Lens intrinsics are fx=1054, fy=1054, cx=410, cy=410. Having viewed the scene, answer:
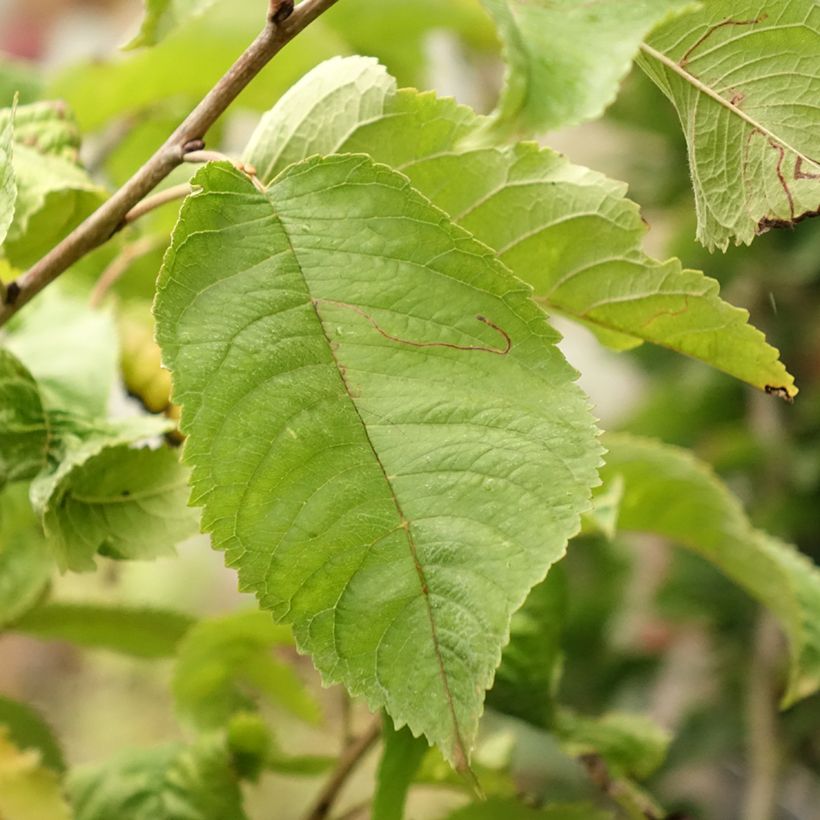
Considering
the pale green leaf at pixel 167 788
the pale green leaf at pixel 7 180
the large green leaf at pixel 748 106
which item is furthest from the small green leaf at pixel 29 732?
the large green leaf at pixel 748 106

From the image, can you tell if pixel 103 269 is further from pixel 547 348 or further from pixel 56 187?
pixel 547 348

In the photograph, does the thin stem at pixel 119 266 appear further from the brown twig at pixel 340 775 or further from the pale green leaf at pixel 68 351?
the brown twig at pixel 340 775

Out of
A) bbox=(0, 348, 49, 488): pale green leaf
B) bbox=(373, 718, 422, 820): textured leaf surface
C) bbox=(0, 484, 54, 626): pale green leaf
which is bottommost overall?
bbox=(373, 718, 422, 820): textured leaf surface

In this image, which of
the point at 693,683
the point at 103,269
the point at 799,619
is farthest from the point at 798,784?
the point at 103,269

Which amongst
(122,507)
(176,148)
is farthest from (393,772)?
(176,148)

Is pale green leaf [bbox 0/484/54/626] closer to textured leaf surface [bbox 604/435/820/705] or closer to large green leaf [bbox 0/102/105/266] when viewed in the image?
large green leaf [bbox 0/102/105/266]

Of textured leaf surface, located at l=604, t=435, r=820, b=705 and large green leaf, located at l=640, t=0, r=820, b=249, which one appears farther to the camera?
textured leaf surface, located at l=604, t=435, r=820, b=705

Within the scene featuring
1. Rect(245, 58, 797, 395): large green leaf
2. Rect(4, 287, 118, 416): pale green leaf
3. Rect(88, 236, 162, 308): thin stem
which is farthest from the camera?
Rect(88, 236, 162, 308): thin stem

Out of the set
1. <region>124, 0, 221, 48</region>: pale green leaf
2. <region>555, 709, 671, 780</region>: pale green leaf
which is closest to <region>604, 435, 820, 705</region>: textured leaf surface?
<region>555, 709, 671, 780</region>: pale green leaf
